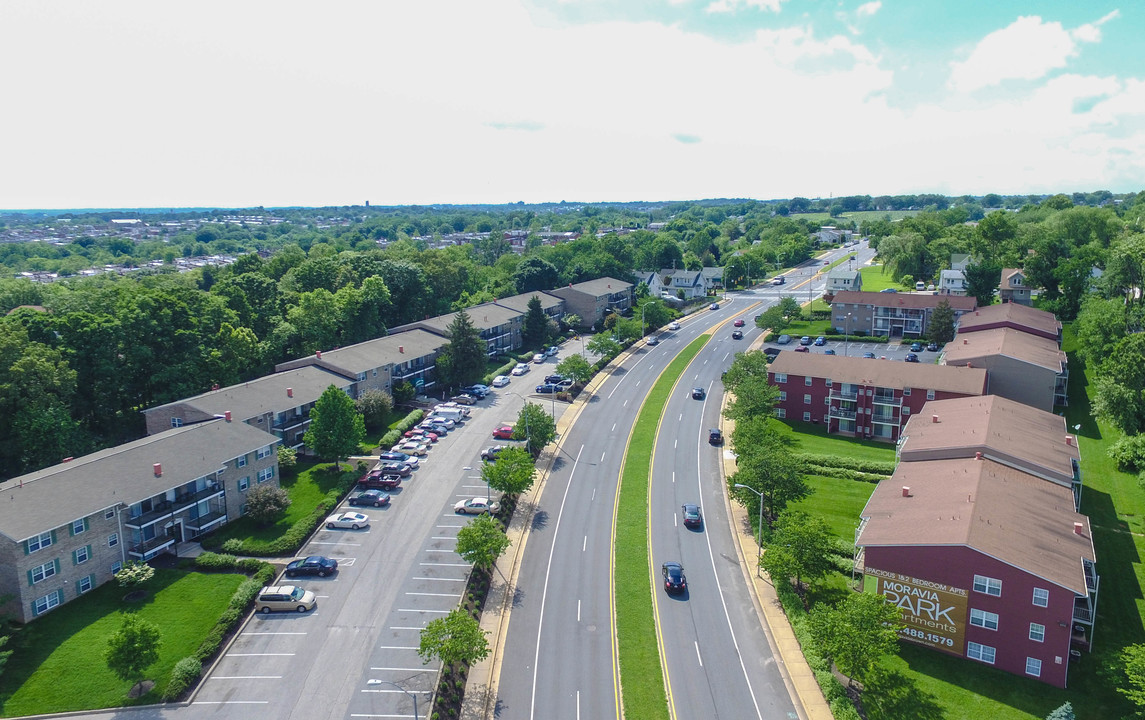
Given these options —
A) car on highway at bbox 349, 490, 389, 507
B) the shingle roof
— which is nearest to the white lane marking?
car on highway at bbox 349, 490, 389, 507

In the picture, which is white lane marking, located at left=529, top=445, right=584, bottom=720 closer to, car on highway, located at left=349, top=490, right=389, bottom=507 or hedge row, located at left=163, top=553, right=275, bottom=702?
car on highway, located at left=349, top=490, right=389, bottom=507

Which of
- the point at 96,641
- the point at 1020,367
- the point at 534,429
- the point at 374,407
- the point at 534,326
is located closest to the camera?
the point at 96,641

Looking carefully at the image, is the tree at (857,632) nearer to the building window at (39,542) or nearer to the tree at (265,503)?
the tree at (265,503)

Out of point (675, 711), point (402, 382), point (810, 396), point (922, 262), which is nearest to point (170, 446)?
point (402, 382)

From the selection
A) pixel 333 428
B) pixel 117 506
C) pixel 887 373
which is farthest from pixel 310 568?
pixel 887 373

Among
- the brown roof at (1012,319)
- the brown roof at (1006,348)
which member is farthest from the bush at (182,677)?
the brown roof at (1012,319)

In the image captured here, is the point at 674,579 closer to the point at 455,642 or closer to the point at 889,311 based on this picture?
the point at 455,642
